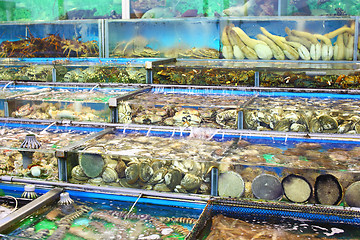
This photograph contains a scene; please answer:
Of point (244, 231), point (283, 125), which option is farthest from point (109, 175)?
point (283, 125)

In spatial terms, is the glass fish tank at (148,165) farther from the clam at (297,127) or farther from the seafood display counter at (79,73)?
the seafood display counter at (79,73)

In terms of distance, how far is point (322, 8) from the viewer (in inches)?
187

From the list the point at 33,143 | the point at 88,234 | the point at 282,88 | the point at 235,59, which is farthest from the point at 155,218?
the point at 235,59

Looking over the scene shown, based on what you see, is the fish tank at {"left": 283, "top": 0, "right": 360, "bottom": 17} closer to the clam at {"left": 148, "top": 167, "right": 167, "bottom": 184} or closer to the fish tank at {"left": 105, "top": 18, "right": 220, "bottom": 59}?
the fish tank at {"left": 105, "top": 18, "right": 220, "bottom": 59}

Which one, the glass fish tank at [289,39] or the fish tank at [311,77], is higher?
the glass fish tank at [289,39]

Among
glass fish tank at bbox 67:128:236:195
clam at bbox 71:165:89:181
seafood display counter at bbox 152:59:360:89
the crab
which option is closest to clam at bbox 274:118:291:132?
glass fish tank at bbox 67:128:236:195

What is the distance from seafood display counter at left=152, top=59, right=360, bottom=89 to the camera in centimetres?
373

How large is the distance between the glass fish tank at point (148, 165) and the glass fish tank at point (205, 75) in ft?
5.57

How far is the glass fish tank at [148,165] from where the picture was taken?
196cm

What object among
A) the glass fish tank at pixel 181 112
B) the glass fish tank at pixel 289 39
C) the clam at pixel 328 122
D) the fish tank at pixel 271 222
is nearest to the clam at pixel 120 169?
the fish tank at pixel 271 222

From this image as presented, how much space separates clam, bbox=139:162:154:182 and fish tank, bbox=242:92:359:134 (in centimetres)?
122

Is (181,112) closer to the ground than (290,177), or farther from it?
farther from it

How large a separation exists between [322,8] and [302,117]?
2.28 meters

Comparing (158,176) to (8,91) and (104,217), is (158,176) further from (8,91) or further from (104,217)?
(8,91)
